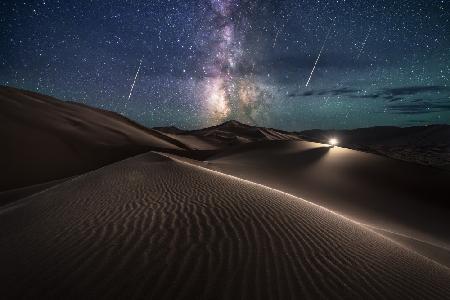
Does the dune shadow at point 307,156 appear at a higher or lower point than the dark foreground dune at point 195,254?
higher

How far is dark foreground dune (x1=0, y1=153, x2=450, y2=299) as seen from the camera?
311 centimetres

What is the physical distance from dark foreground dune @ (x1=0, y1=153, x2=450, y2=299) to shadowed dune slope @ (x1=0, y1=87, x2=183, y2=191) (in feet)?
32.4

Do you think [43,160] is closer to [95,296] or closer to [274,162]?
[274,162]

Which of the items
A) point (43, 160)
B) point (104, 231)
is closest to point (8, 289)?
point (104, 231)

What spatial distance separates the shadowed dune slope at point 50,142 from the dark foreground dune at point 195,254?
9890mm

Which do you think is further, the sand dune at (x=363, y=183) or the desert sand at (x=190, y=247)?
the sand dune at (x=363, y=183)

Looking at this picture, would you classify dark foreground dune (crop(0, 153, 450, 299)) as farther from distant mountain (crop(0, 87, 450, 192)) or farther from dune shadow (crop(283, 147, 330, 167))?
dune shadow (crop(283, 147, 330, 167))

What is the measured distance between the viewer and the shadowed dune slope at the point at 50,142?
14.9 metres

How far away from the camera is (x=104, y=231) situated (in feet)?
14.9

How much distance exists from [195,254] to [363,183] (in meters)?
16.0

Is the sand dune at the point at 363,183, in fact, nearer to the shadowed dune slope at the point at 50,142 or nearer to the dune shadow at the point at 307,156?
the dune shadow at the point at 307,156

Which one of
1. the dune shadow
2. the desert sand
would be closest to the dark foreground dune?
the desert sand

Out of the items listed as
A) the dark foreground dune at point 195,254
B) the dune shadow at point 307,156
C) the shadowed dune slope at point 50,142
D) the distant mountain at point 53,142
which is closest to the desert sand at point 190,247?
the dark foreground dune at point 195,254

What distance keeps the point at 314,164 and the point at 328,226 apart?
15.3 meters
